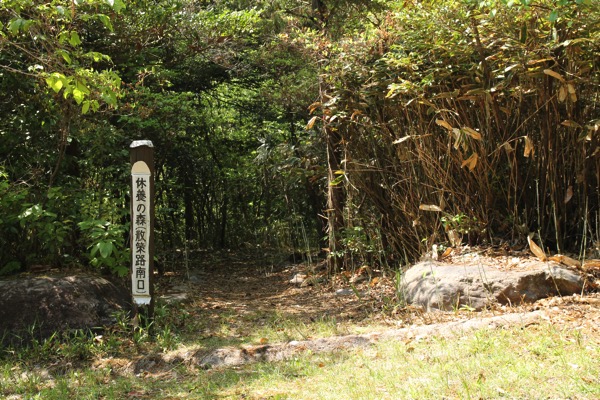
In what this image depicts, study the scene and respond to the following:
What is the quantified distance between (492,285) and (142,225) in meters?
3.24

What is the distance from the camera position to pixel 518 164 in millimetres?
6238

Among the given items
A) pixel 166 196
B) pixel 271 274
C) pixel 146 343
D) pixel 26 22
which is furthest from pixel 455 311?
pixel 166 196

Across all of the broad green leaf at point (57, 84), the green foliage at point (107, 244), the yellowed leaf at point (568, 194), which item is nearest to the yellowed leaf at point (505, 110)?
the yellowed leaf at point (568, 194)

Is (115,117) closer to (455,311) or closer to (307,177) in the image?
(307,177)

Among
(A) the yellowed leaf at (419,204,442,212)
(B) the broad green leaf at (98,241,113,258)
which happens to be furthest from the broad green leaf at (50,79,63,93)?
(A) the yellowed leaf at (419,204,442,212)

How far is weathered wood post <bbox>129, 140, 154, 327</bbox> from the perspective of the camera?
562 centimetres

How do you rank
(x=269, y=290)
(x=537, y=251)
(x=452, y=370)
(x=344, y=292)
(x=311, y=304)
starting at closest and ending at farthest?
(x=452, y=370)
(x=537, y=251)
(x=311, y=304)
(x=344, y=292)
(x=269, y=290)

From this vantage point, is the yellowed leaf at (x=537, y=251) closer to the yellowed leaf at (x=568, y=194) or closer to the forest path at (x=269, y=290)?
the yellowed leaf at (x=568, y=194)

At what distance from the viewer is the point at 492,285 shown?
17.3ft

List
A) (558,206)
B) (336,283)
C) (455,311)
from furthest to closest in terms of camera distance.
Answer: (336,283)
(558,206)
(455,311)

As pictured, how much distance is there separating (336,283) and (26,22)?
524cm

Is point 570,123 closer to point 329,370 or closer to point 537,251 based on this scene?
point 537,251

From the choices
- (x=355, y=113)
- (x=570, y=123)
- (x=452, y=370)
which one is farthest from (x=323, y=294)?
(x=452, y=370)

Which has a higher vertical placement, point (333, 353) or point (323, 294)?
point (323, 294)
